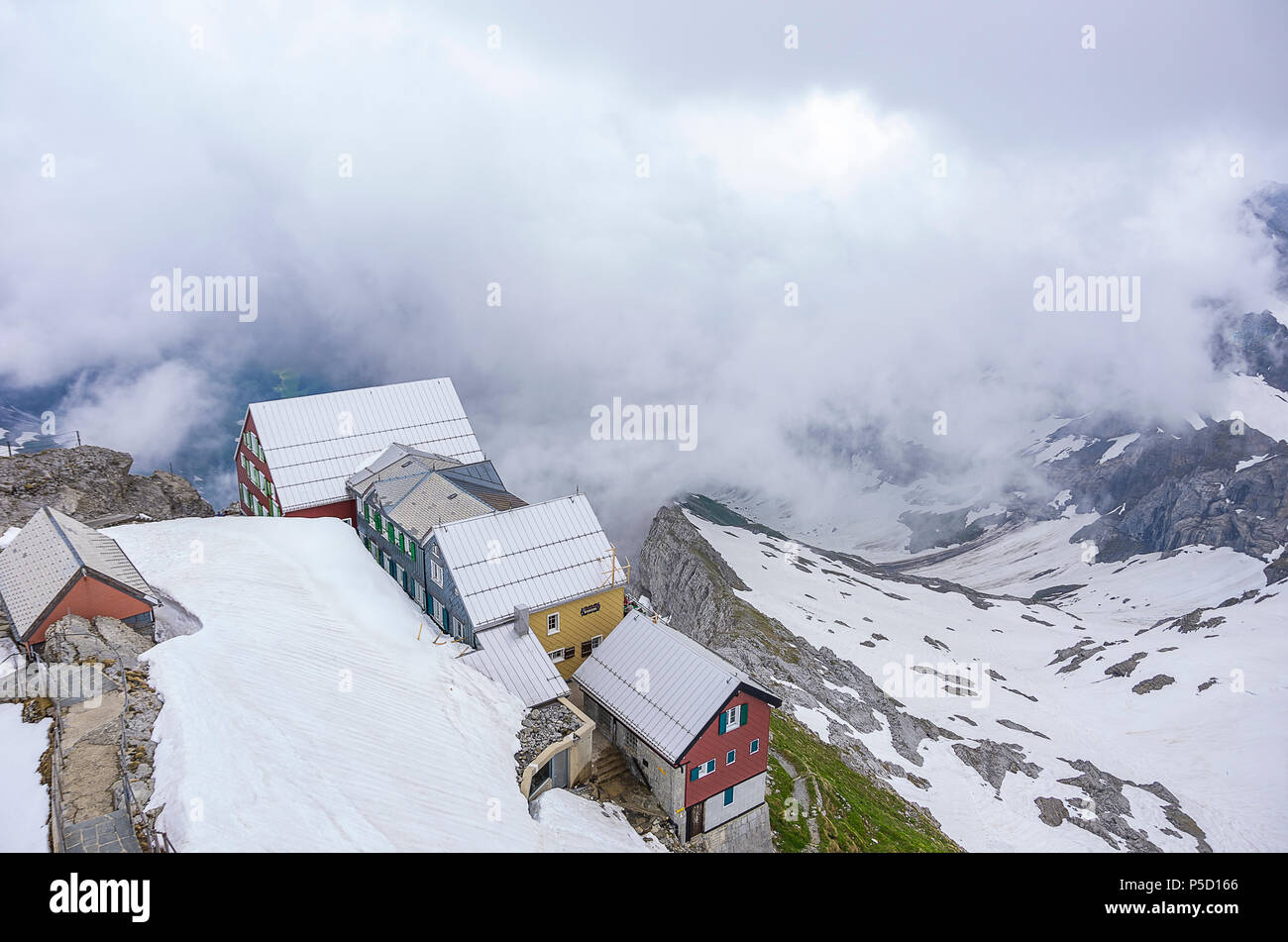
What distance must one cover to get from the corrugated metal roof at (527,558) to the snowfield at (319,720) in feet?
12.4

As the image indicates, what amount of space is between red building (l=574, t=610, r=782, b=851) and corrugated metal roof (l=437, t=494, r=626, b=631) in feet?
15.0

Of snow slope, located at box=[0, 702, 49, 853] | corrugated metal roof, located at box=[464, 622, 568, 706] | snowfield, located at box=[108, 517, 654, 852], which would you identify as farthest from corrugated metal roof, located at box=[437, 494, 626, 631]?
snow slope, located at box=[0, 702, 49, 853]

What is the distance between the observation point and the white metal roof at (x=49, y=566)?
1375 inches

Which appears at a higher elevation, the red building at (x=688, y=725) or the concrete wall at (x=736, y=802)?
the red building at (x=688, y=725)

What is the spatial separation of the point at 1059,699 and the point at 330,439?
124397 mm

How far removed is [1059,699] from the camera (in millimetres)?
133250

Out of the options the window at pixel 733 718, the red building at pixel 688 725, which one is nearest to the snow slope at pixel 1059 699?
the red building at pixel 688 725

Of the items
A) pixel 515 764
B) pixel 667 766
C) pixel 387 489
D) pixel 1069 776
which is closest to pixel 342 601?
pixel 387 489

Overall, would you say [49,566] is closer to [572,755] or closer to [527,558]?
[527,558]

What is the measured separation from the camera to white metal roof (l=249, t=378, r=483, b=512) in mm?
58906

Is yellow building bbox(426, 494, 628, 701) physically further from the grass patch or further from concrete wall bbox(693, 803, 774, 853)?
the grass patch

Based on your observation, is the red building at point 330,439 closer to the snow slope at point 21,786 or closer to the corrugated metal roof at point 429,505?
the corrugated metal roof at point 429,505

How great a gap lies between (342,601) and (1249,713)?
14165cm

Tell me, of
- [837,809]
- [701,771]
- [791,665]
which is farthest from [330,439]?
[791,665]
